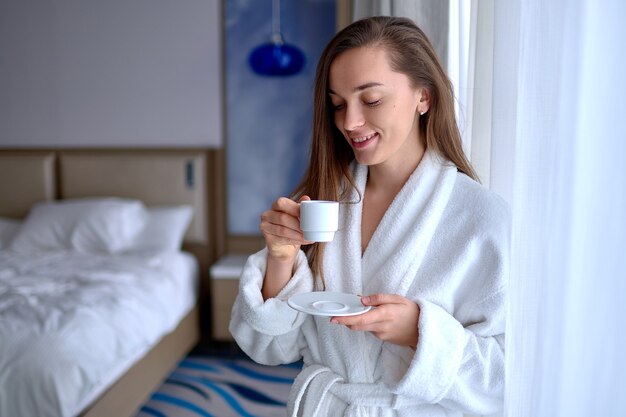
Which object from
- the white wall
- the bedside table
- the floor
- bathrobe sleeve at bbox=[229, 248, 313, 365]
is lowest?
the floor

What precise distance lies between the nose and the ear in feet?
0.51

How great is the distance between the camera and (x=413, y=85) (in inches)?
41.1

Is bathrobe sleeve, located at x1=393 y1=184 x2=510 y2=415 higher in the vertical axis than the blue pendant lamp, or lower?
lower

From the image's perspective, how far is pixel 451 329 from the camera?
0.90 metres

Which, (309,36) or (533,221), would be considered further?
(309,36)

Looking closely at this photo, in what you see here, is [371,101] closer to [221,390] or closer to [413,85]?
[413,85]

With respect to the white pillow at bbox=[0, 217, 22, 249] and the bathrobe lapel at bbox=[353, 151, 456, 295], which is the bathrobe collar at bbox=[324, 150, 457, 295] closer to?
the bathrobe lapel at bbox=[353, 151, 456, 295]

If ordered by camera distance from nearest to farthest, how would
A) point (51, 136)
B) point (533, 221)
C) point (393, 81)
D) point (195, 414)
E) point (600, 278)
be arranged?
point (600, 278) < point (533, 221) < point (393, 81) < point (195, 414) < point (51, 136)

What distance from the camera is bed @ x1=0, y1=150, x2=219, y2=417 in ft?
5.91

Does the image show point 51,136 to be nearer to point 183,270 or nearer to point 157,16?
point 157,16

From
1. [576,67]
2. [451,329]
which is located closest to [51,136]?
[451,329]

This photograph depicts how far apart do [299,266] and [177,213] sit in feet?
8.05

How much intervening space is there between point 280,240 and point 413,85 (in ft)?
1.34

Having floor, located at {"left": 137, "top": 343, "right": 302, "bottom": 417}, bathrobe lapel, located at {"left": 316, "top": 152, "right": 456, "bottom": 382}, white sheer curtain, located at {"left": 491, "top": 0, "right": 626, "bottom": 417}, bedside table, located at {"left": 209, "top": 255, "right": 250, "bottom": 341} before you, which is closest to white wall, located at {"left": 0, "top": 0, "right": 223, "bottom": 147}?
bedside table, located at {"left": 209, "top": 255, "right": 250, "bottom": 341}
